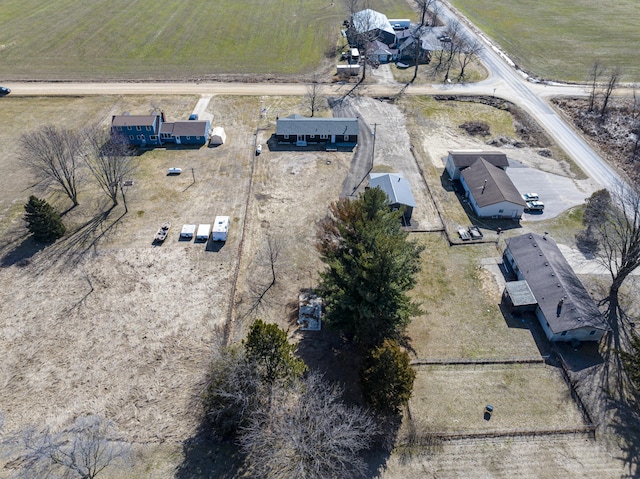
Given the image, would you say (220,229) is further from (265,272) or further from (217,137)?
(217,137)

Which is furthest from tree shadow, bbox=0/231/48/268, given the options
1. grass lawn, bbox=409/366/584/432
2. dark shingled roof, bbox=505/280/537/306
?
dark shingled roof, bbox=505/280/537/306

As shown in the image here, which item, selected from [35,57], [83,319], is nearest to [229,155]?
[83,319]

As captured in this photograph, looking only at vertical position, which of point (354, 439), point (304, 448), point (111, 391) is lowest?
point (111, 391)

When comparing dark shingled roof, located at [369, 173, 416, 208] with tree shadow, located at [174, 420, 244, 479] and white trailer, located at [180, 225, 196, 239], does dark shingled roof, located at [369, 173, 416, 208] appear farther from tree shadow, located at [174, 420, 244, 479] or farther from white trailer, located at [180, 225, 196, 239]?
tree shadow, located at [174, 420, 244, 479]

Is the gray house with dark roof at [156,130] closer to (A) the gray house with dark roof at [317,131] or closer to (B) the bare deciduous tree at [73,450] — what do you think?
(A) the gray house with dark roof at [317,131]

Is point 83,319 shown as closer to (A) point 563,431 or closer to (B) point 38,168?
(B) point 38,168

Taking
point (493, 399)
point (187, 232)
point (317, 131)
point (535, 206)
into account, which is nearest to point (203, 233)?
point (187, 232)
